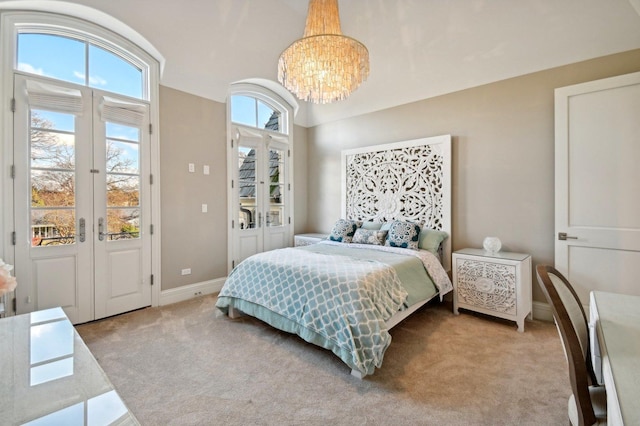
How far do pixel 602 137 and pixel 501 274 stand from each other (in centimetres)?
151

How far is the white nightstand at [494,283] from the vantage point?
2771mm

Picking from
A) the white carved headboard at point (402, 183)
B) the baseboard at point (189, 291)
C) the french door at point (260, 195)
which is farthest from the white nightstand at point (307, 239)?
the baseboard at point (189, 291)

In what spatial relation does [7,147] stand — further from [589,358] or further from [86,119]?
[589,358]

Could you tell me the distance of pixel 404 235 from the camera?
11.2 ft

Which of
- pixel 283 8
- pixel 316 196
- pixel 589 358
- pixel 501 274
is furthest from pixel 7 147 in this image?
pixel 501 274

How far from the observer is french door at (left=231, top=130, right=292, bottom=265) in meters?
4.23

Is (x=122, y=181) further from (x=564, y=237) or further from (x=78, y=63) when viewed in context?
(x=564, y=237)

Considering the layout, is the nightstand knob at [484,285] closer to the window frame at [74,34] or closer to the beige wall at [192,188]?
the beige wall at [192,188]

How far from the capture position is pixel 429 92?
3.70m

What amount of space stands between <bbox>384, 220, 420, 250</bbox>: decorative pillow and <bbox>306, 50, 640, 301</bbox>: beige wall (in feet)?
1.90

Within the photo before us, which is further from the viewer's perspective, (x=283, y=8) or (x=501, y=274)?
(x=283, y=8)

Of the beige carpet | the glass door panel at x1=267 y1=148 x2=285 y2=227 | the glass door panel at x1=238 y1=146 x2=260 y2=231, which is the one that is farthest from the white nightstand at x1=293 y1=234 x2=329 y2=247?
the beige carpet

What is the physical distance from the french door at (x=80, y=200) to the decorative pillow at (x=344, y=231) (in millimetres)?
2280

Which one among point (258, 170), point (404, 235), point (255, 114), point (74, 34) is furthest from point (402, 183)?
point (74, 34)
